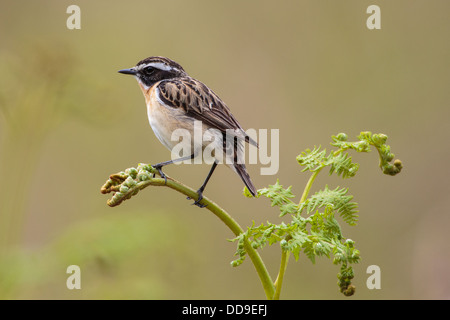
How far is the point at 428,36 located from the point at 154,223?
18.3ft

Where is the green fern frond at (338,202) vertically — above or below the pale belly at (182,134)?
below

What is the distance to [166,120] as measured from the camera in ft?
14.7

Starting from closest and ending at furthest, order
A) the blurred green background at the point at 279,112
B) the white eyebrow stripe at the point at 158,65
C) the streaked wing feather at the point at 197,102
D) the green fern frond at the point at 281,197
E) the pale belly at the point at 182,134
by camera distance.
Answer: 1. the green fern frond at the point at 281,197
2. the pale belly at the point at 182,134
3. the streaked wing feather at the point at 197,102
4. the white eyebrow stripe at the point at 158,65
5. the blurred green background at the point at 279,112

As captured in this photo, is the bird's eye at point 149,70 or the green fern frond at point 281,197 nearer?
the green fern frond at point 281,197

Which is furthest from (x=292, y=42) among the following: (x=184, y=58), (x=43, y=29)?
(x=43, y=29)

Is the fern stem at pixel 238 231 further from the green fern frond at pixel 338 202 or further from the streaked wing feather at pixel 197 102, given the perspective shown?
the streaked wing feather at pixel 197 102

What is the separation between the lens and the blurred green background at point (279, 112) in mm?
6438

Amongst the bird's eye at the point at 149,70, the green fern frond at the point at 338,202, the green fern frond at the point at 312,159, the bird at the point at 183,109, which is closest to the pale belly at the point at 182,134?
the bird at the point at 183,109

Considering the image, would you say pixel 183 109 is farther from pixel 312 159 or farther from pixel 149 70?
pixel 312 159

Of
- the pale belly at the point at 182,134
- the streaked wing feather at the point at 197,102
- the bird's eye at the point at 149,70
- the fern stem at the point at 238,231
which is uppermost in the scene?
the bird's eye at the point at 149,70

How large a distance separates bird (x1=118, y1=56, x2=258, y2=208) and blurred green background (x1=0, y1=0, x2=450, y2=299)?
544mm

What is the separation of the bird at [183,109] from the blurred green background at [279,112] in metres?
0.54

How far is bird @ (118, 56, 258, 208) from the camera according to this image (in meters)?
4.12

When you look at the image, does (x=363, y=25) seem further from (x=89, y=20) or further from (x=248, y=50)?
(x=89, y=20)
